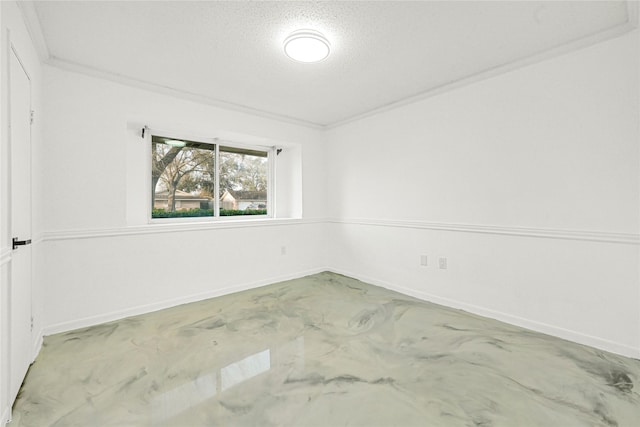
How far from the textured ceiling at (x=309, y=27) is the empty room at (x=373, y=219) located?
20 mm

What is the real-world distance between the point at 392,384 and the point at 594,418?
104 cm

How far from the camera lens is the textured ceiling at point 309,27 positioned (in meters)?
1.92

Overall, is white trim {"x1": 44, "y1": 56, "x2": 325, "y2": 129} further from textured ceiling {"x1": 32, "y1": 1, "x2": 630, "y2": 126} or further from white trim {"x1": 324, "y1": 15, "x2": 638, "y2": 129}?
white trim {"x1": 324, "y1": 15, "x2": 638, "y2": 129}

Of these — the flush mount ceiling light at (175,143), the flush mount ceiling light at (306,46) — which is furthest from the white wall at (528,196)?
the flush mount ceiling light at (175,143)

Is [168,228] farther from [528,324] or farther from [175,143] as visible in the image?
[528,324]

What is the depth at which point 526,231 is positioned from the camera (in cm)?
262

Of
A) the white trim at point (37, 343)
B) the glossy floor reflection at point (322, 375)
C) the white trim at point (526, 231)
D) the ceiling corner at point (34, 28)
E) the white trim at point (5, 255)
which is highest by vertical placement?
the ceiling corner at point (34, 28)

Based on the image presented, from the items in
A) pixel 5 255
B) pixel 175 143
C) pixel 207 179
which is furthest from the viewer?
pixel 207 179

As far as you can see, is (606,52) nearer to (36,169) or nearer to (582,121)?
(582,121)

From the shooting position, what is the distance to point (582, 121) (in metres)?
2.32

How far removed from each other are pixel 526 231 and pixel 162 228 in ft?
11.7

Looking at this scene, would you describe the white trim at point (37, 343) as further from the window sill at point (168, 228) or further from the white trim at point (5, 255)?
the white trim at point (5, 255)

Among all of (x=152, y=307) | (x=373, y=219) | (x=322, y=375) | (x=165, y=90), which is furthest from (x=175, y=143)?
(x=322, y=375)

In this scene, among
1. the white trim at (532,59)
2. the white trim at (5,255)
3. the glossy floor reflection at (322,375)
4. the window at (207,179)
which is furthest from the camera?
the window at (207,179)
